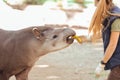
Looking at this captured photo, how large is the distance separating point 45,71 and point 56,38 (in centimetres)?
272

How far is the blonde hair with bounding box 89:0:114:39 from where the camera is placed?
4.19 m

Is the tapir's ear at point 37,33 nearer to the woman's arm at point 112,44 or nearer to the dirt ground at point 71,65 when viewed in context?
the woman's arm at point 112,44

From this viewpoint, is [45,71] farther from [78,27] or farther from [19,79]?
[78,27]

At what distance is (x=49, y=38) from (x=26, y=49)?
30 cm

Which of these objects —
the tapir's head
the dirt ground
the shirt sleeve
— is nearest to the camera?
the shirt sleeve

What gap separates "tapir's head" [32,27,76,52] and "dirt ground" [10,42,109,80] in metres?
1.85

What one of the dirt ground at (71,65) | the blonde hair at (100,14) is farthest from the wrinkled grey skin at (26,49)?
the dirt ground at (71,65)

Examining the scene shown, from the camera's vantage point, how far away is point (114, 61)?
14.3 feet

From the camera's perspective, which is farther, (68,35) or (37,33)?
(37,33)

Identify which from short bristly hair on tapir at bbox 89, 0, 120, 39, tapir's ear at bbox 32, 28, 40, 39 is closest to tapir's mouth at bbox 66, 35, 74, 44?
tapir's ear at bbox 32, 28, 40, 39

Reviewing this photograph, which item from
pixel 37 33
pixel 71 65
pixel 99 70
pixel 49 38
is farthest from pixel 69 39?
pixel 71 65

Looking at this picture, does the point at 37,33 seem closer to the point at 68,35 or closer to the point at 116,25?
the point at 68,35

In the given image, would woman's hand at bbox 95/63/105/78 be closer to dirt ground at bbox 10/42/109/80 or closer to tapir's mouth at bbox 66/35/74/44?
tapir's mouth at bbox 66/35/74/44

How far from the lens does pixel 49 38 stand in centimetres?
507
